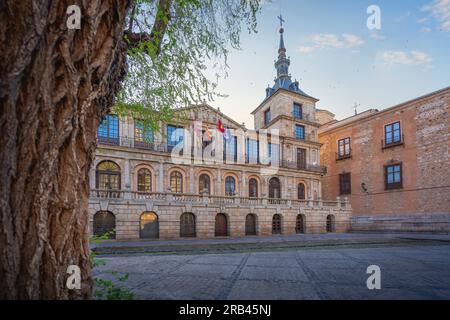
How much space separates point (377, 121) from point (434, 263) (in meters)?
22.7

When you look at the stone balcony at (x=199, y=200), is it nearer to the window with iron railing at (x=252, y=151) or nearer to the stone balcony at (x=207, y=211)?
the stone balcony at (x=207, y=211)

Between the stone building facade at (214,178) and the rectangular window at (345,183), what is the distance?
1.54 m

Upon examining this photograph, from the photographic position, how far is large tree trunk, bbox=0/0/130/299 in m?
2.22

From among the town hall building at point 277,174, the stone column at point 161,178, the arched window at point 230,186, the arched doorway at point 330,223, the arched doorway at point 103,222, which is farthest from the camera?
the arched window at point 230,186

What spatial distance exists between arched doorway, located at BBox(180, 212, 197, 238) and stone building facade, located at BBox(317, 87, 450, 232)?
17.8 m

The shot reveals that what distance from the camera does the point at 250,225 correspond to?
72.4 ft

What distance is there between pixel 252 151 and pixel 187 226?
502 inches

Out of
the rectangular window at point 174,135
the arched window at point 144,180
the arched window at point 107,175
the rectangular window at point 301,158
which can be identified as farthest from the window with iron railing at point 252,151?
the arched window at point 107,175

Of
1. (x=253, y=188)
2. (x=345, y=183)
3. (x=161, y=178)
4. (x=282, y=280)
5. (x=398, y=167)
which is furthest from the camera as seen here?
(x=345, y=183)

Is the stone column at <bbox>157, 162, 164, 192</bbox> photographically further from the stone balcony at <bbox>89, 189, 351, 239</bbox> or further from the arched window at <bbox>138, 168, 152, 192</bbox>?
the stone balcony at <bbox>89, 189, 351, 239</bbox>

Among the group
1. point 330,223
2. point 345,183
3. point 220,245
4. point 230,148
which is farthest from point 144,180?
point 345,183

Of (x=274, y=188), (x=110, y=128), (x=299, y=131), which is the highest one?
(x=299, y=131)

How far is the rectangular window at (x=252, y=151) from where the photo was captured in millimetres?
28234

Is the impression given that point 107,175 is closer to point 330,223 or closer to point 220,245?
point 220,245
